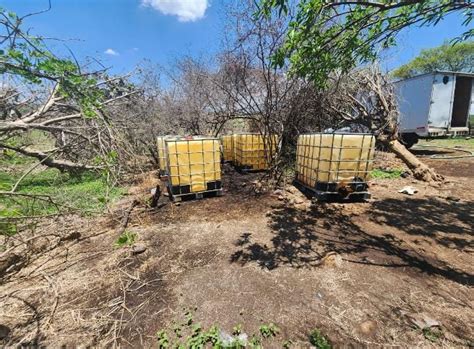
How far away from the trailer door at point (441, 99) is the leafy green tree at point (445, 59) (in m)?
16.5

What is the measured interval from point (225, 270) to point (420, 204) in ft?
13.7

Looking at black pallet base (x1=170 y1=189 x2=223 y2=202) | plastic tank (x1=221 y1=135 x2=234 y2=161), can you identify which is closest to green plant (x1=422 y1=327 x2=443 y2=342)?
black pallet base (x1=170 y1=189 x2=223 y2=202)

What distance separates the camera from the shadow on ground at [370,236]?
9.18ft

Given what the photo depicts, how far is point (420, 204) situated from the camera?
454 centimetres

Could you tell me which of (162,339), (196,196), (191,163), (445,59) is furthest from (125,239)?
(445,59)

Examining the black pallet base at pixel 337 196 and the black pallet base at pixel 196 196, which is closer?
the black pallet base at pixel 337 196

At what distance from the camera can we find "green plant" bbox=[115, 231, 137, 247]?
333 centimetres

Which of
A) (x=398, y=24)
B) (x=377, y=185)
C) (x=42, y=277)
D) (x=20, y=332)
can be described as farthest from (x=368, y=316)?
(x=377, y=185)

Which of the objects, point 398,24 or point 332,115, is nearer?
point 398,24

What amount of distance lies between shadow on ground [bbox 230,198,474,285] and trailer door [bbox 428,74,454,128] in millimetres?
5985

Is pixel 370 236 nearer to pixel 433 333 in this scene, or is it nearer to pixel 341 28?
pixel 433 333

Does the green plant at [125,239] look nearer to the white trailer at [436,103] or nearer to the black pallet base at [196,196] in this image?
the black pallet base at [196,196]

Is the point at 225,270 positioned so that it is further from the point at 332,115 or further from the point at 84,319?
the point at 332,115

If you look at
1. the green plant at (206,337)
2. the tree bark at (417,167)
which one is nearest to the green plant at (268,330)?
the green plant at (206,337)
